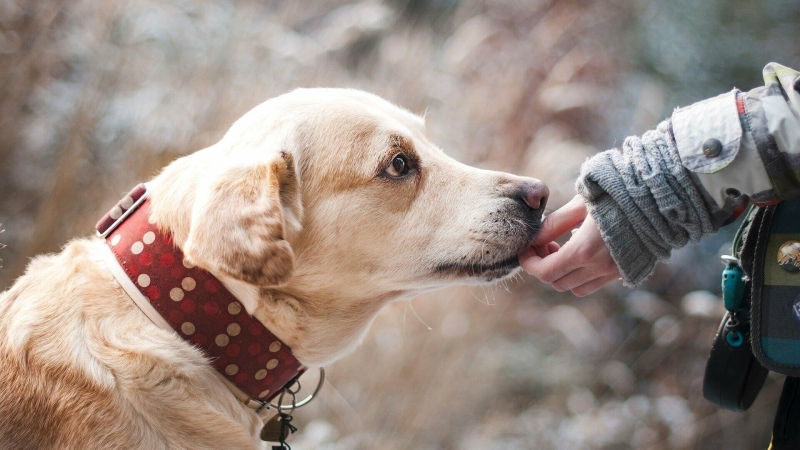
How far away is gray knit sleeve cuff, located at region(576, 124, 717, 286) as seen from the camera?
1658 millimetres

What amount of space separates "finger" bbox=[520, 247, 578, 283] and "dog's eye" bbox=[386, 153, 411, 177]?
52cm

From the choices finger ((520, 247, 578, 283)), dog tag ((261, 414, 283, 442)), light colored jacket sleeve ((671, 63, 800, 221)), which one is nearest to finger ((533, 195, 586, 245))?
finger ((520, 247, 578, 283))

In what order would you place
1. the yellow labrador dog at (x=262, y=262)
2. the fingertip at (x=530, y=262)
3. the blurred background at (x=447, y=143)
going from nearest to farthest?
the yellow labrador dog at (x=262, y=262)
the fingertip at (x=530, y=262)
the blurred background at (x=447, y=143)

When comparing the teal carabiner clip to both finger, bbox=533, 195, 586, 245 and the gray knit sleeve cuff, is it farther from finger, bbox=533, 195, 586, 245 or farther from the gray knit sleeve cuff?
finger, bbox=533, 195, 586, 245

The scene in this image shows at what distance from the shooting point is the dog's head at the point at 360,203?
1899 mm

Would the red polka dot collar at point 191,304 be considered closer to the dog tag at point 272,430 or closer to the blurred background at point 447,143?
the dog tag at point 272,430

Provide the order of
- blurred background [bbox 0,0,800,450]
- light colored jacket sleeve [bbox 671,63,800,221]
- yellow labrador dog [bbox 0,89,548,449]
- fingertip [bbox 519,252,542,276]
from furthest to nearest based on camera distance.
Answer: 1. blurred background [bbox 0,0,800,450]
2. fingertip [bbox 519,252,542,276]
3. yellow labrador dog [bbox 0,89,548,449]
4. light colored jacket sleeve [bbox 671,63,800,221]

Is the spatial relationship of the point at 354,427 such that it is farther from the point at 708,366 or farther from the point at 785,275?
the point at 785,275

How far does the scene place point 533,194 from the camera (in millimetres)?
2049

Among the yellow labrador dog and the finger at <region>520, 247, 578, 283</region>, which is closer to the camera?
the yellow labrador dog

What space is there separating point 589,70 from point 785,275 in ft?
9.02

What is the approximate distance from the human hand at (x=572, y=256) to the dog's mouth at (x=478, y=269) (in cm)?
5

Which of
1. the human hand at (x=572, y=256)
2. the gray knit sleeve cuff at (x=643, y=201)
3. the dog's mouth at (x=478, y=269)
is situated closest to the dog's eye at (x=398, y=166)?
the dog's mouth at (x=478, y=269)

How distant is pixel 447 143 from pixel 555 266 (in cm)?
204
